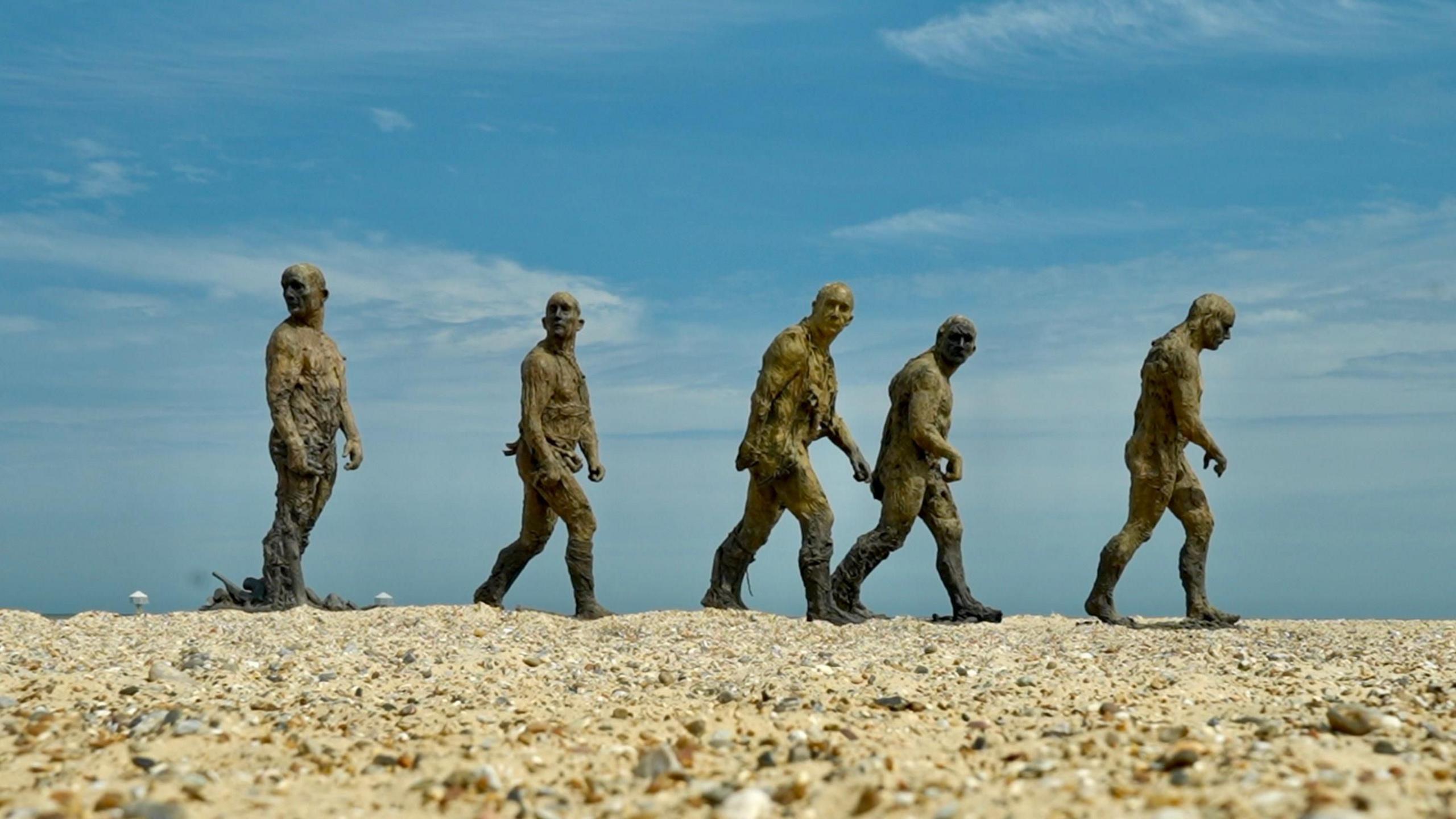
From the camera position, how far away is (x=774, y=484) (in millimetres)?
14562

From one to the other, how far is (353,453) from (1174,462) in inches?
328

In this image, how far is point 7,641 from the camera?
39.2 ft

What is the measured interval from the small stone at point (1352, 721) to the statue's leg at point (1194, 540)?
26.4 ft

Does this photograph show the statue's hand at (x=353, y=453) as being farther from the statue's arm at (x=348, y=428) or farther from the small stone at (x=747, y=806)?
the small stone at (x=747, y=806)

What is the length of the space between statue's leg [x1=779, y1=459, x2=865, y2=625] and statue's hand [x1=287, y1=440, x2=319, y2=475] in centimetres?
480

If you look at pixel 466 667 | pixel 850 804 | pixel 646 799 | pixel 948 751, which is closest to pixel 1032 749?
pixel 948 751

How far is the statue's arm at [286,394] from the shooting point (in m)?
15.2

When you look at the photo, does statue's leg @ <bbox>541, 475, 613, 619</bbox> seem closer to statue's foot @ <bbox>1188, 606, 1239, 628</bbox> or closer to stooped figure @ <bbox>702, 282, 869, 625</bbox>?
stooped figure @ <bbox>702, 282, 869, 625</bbox>

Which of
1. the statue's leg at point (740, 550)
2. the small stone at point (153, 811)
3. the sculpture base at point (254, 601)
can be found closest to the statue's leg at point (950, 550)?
the statue's leg at point (740, 550)

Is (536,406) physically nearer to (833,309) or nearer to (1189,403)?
(833,309)

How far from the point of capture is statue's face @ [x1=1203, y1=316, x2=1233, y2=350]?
49.9ft

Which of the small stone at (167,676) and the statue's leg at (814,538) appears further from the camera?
the statue's leg at (814,538)

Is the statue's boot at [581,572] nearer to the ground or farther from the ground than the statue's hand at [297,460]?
nearer to the ground

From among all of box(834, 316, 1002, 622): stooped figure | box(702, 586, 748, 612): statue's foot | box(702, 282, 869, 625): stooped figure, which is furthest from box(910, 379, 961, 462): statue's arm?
box(702, 586, 748, 612): statue's foot
